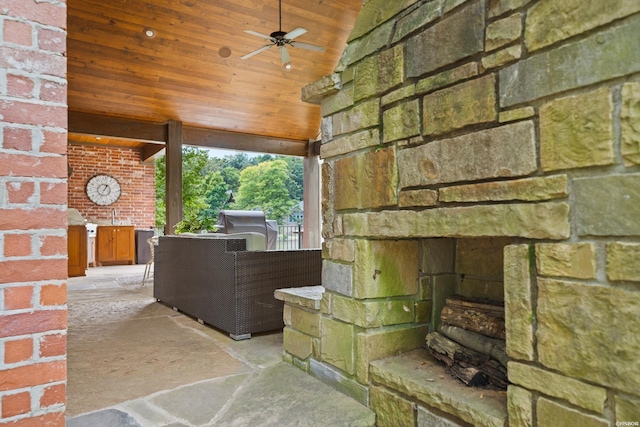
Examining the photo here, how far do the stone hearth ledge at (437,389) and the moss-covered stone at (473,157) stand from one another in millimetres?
705

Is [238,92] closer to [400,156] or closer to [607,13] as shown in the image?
[400,156]

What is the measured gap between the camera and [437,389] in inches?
55.5

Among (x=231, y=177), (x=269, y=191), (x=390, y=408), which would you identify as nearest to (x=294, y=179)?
(x=269, y=191)

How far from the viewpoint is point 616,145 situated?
3.20ft

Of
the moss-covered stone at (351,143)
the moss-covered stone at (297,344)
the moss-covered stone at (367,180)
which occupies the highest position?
the moss-covered stone at (351,143)

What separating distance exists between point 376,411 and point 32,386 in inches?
46.6

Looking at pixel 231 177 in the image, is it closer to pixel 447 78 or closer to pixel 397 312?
pixel 397 312

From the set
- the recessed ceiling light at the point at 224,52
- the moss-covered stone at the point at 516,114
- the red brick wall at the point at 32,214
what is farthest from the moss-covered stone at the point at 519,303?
the recessed ceiling light at the point at 224,52

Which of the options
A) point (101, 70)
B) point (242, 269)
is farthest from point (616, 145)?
point (101, 70)

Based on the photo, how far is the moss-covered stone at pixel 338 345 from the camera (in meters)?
1.80

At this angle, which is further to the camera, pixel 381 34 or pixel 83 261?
pixel 83 261

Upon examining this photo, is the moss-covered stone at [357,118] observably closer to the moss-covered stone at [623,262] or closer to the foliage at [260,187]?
the moss-covered stone at [623,262]

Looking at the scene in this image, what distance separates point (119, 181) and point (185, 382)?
834 cm

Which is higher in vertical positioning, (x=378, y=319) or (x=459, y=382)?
(x=378, y=319)
